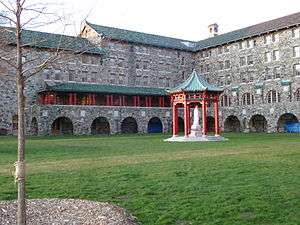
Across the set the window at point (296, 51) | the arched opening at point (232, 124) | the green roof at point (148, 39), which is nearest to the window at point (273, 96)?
the window at point (296, 51)

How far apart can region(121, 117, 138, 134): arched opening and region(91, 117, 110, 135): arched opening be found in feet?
7.35

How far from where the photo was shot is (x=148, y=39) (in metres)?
55.0

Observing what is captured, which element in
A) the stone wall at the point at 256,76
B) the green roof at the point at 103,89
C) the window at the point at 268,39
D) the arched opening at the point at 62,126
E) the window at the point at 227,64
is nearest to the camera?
the green roof at the point at 103,89

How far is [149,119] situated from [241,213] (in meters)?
45.4

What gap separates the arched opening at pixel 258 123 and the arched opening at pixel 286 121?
270cm

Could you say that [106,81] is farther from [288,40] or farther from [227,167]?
[227,167]

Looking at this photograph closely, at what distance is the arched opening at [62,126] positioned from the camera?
157 ft

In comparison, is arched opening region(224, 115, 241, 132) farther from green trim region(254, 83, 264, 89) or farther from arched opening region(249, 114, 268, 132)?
green trim region(254, 83, 264, 89)

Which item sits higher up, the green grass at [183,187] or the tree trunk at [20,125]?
the tree trunk at [20,125]

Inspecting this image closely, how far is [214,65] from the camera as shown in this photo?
2201 inches

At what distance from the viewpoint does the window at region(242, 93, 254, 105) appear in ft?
A: 169

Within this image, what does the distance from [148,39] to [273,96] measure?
55.9ft

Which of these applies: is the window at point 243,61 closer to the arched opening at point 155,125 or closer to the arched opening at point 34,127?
the arched opening at point 155,125

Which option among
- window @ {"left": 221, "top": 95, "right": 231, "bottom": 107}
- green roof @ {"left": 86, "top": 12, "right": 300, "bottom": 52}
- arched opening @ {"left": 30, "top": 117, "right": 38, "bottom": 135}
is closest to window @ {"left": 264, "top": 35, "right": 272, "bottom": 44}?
green roof @ {"left": 86, "top": 12, "right": 300, "bottom": 52}
